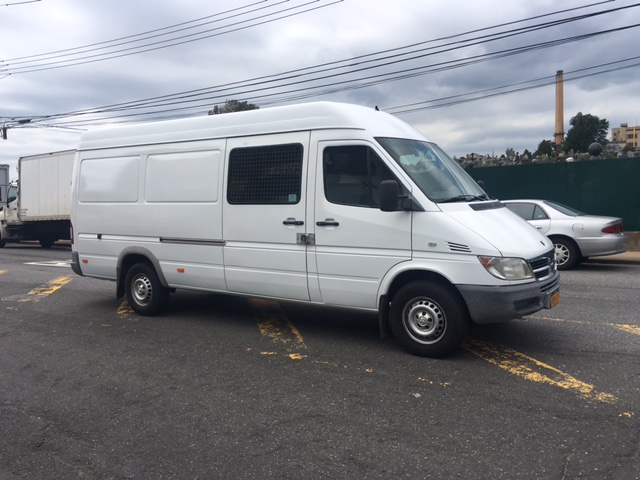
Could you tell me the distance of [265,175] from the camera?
6.62 meters

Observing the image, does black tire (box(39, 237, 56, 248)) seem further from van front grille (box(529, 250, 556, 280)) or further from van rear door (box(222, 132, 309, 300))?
van front grille (box(529, 250, 556, 280))

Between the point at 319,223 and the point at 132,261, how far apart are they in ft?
10.8

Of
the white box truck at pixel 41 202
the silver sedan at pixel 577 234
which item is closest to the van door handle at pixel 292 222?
the silver sedan at pixel 577 234

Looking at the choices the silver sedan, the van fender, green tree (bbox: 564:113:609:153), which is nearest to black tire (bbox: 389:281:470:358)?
the van fender

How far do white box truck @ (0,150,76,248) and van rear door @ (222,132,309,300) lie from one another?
45.9 feet

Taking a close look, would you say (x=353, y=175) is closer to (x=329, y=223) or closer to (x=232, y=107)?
(x=329, y=223)

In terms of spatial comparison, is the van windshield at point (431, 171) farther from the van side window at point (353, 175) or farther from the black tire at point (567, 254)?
the black tire at point (567, 254)

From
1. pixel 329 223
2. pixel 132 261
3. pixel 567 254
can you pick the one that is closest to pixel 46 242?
pixel 132 261

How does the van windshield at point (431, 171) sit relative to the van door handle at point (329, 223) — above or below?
above

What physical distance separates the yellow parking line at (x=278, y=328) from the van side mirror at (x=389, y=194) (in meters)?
1.77

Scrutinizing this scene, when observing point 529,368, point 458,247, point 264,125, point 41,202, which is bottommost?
point 529,368

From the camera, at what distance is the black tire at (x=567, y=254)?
1184 centimetres

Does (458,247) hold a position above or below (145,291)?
above

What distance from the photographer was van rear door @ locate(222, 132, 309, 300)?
6.36 metres
